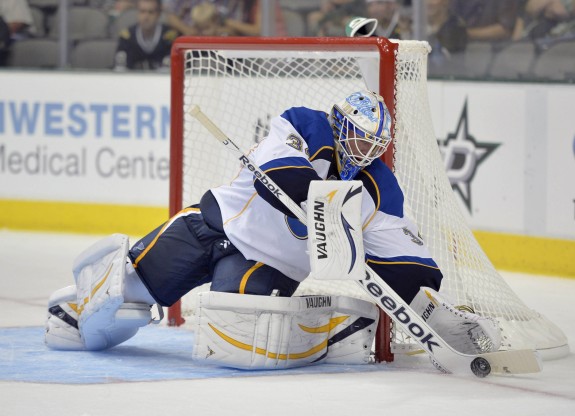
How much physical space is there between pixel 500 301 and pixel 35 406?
1619mm

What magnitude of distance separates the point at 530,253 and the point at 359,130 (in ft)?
8.29

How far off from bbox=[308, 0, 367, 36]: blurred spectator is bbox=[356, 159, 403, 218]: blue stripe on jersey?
3287 millimetres

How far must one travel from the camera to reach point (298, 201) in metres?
3.64

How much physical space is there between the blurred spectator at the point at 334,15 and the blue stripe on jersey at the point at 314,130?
332 cm

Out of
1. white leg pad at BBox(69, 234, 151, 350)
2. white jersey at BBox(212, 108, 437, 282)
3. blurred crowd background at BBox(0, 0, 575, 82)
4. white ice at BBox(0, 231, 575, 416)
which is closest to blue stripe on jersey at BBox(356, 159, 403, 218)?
white jersey at BBox(212, 108, 437, 282)

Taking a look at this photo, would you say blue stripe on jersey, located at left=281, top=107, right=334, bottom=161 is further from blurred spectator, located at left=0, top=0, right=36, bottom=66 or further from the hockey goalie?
blurred spectator, located at left=0, top=0, right=36, bottom=66

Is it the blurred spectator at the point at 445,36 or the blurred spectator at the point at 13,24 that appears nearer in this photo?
the blurred spectator at the point at 445,36

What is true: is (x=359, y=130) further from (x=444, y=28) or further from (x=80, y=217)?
(x=80, y=217)

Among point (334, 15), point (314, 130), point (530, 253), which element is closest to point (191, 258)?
point (314, 130)

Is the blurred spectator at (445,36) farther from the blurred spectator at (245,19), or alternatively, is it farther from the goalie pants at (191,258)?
the goalie pants at (191,258)

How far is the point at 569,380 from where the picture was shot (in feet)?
12.4

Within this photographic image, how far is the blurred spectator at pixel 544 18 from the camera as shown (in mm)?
6137

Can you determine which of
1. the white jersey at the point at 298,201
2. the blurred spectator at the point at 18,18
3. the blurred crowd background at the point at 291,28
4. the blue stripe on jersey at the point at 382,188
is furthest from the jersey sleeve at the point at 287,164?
the blurred spectator at the point at 18,18

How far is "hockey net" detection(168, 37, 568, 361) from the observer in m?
4.14
